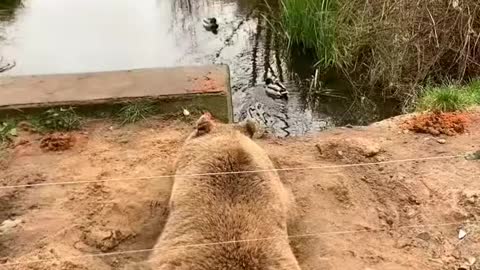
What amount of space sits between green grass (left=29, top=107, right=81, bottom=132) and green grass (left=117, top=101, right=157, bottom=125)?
0.34 metres

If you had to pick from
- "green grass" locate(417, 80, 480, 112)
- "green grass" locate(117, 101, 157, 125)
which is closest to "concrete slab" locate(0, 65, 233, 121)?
"green grass" locate(117, 101, 157, 125)

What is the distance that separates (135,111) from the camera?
527 centimetres

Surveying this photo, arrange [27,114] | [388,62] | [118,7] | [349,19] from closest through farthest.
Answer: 1. [27,114]
2. [388,62]
3. [349,19]
4. [118,7]

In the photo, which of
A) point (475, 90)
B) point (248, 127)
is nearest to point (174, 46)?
point (475, 90)

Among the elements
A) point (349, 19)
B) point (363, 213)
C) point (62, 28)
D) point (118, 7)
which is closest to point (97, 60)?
point (62, 28)

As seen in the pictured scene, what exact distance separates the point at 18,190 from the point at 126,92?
130 centimetres

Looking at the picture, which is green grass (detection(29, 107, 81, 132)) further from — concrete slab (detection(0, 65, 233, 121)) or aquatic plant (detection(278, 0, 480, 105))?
aquatic plant (detection(278, 0, 480, 105))

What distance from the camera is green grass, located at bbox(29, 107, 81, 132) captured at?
203 inches

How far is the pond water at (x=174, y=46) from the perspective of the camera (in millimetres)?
7402

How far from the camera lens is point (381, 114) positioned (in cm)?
727

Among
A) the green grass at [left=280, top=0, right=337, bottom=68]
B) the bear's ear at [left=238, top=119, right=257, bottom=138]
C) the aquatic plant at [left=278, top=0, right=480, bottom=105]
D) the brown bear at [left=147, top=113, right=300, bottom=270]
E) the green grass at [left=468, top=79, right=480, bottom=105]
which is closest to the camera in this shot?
the brown bear at [left=147, top=113, right=300, bottom=270]

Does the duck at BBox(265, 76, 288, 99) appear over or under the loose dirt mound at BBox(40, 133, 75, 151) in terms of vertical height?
under

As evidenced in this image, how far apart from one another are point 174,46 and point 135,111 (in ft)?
11.9

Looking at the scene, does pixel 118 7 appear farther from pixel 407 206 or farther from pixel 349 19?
pixel 407 206
